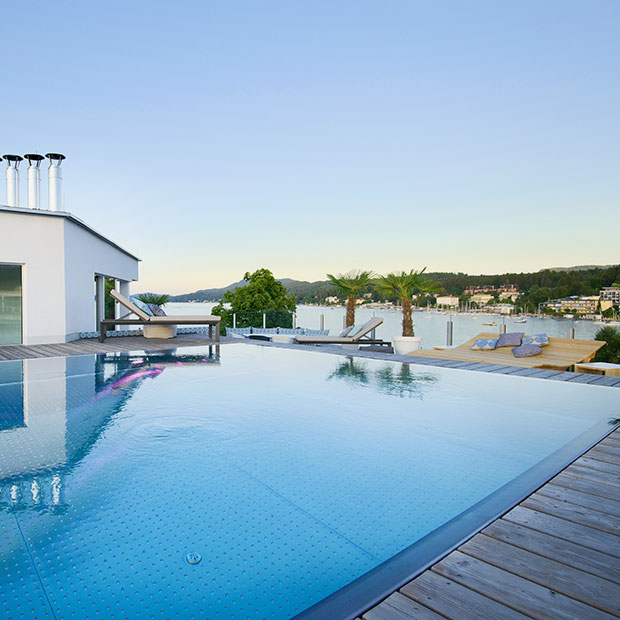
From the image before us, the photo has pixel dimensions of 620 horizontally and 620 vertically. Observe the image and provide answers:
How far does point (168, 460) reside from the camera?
3.19m

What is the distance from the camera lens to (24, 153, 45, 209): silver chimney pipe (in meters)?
10.3

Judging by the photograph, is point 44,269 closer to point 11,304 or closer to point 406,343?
point 11,304

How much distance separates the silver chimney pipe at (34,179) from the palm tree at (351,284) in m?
8.27

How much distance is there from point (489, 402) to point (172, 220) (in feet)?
53.1

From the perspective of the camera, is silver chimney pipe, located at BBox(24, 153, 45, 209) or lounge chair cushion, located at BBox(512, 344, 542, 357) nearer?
lounge chair cushion, located at BBox(512, 344, 542, 357)

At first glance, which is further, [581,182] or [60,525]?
[581,182]

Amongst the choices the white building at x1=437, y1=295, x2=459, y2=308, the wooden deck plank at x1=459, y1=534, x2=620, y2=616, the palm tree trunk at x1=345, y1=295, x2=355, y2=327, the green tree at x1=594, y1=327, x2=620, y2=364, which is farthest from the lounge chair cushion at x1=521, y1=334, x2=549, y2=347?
the wooden deck plank at x1=459, y1=534, x2=620, y2=616

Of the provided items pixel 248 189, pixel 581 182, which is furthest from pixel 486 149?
pixel 248 189

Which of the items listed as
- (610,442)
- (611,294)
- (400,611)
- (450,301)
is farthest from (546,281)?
(400,611)

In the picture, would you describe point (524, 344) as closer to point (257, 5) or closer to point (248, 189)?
point (257, 5)

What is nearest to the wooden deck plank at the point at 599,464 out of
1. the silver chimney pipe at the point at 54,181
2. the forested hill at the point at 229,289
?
the silver chimney pipe at the point at 54,181

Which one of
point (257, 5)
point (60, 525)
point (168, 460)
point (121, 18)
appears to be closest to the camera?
point (60, 525)

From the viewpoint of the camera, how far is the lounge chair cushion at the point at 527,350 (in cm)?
835

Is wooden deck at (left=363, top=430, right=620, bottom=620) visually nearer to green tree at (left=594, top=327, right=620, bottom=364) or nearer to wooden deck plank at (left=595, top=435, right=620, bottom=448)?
wooden deck plank at (left=595, top=435, right=620, bottom=448)
